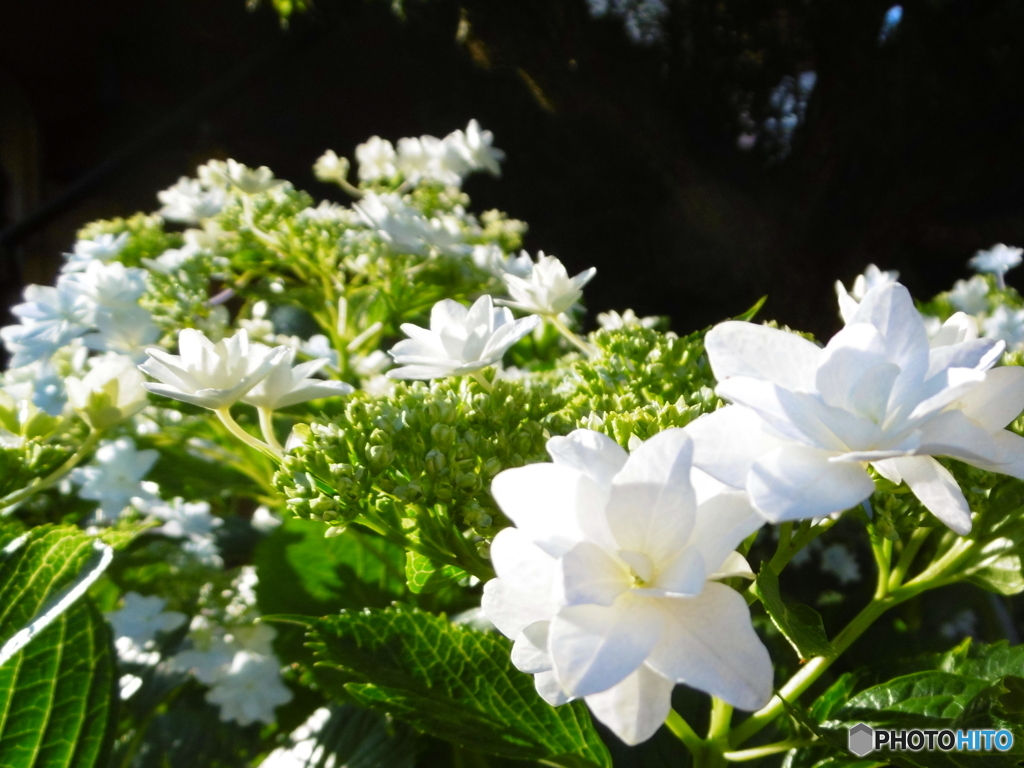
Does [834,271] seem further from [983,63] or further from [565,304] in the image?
[565,304]

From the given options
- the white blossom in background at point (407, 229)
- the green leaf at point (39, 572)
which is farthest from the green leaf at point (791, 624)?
the white blossom in background at point (407, 229)

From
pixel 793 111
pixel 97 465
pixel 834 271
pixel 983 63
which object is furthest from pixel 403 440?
pixel 983 63

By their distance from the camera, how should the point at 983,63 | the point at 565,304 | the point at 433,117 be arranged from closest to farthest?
the point at 565,304 < the point at 983,63 < the point at 433,117

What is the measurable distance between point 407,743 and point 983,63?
1719mm

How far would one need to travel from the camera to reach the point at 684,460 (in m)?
0.23

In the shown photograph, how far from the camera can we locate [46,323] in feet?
1.99

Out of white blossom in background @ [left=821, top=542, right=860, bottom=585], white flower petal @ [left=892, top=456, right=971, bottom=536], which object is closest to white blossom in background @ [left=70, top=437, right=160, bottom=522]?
white flower petal @ [left=892, top=456, right=971, bottom=536]

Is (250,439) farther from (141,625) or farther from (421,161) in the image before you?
(421,161)

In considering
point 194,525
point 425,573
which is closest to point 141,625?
point 194,525

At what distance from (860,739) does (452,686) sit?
0.23 m

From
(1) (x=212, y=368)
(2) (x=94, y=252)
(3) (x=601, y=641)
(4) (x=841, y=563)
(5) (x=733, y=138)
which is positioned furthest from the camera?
(5) (x=733, y=138)

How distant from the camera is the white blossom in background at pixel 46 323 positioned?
0.58 metres

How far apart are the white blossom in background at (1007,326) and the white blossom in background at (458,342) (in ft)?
1.84

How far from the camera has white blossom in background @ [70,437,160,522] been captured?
0.69 meters
